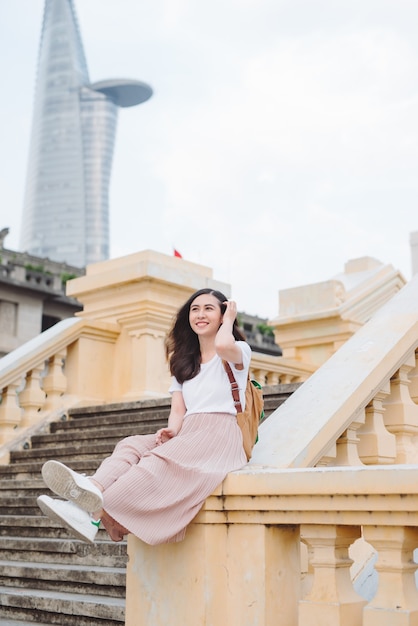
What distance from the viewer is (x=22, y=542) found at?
226 inches

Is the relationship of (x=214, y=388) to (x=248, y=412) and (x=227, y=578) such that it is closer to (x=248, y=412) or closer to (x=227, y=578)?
(x=248, y=412)

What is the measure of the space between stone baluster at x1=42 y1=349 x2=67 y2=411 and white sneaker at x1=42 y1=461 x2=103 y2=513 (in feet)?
17.2

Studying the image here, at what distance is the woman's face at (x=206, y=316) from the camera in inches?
152

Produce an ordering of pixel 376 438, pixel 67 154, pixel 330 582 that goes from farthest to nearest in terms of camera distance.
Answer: pixel 67 154 < pixel 376 438 < pixel 330 582

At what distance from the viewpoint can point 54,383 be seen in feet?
27.6

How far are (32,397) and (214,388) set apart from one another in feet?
16.3

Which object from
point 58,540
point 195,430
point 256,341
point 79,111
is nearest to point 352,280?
point 58,540

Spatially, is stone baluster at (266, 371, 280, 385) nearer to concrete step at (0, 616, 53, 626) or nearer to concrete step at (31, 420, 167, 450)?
concrete step at (31, 420, 167, 450)

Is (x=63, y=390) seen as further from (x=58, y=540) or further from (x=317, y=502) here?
(x=317, y=502)

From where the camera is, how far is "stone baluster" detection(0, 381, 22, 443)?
7977mm

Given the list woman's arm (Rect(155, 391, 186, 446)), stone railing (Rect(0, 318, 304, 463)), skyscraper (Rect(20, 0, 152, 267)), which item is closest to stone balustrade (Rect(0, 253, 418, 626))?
woman's arm (Rect(155, 391, 186, 446))

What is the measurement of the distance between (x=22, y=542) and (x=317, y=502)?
340 cm

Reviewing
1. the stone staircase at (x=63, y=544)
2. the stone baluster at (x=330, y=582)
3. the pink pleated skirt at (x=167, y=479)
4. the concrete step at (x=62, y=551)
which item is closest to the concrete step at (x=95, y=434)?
the stone staircase at (x=63, y=544)

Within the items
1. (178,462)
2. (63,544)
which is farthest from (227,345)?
(63,544)
